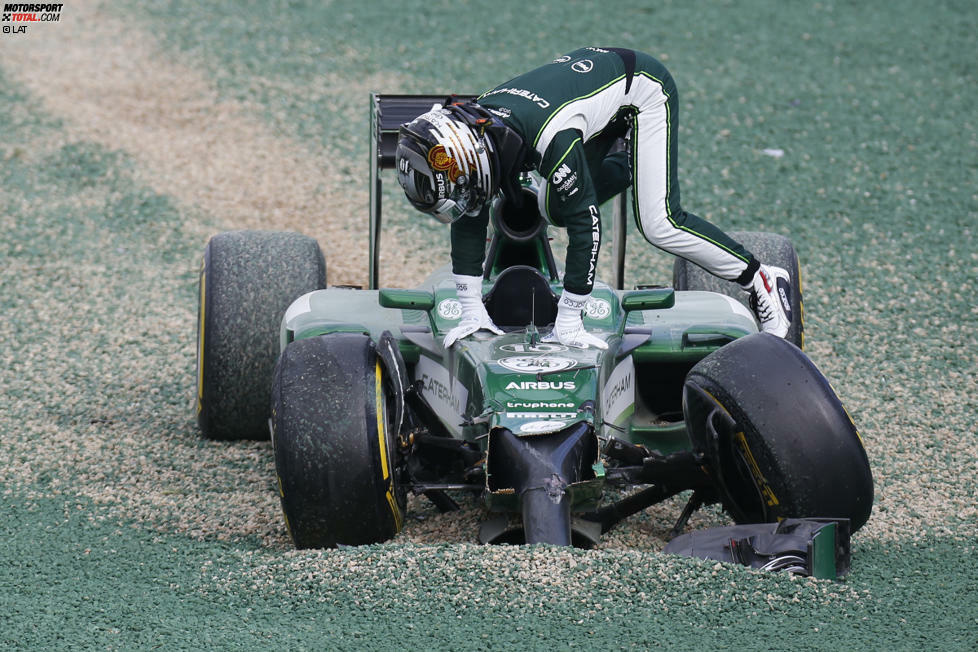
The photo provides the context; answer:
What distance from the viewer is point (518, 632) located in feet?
15.2

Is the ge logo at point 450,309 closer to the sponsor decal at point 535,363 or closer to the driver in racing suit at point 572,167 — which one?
the driver in racing suit at point 572,167

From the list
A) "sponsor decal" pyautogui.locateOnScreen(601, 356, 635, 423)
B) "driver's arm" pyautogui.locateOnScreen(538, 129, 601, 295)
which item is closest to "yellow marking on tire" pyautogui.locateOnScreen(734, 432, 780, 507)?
A: "sponsor decal" pyautogui.locateOnScreen(601, 356, 635, 423)

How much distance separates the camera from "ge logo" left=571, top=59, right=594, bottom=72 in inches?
260

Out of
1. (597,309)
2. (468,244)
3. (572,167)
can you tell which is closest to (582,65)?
(572,167)

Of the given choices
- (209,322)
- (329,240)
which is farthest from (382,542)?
(329,240)

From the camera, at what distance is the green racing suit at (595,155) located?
6172 millimetres

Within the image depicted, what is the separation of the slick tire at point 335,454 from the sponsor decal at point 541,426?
55cm

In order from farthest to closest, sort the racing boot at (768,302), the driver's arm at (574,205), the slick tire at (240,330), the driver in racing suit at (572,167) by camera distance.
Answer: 1. the racing boot at (768,302)
2. the slick tire at (240,330)
3. the driver's arm at (574,205)
4. the driver in racing suit at (572,167)

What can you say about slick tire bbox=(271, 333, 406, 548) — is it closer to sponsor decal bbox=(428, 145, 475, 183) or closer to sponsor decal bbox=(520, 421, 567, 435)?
sponsor decal bbox=(520, 421, 567, 435)

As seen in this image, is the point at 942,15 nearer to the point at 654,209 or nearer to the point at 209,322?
the point at 654,209

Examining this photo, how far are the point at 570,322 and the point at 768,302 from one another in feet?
5.23

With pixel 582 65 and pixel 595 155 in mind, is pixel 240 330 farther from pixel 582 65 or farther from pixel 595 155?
pixel 582 65

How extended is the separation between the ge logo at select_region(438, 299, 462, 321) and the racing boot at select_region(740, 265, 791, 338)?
5.53ft

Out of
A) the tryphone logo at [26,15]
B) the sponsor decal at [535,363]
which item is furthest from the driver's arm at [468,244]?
the tryphone logo at [26,15]
